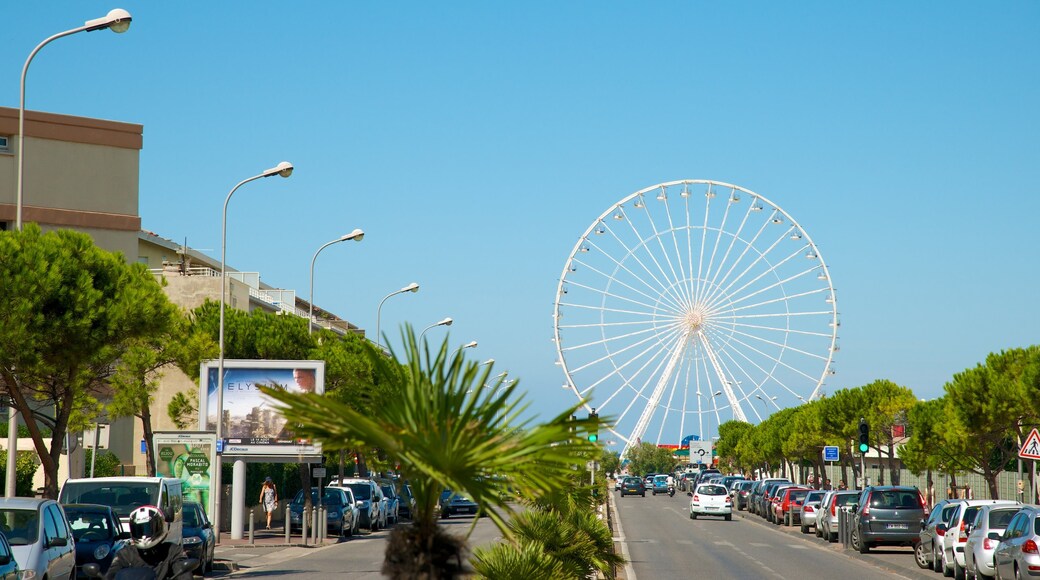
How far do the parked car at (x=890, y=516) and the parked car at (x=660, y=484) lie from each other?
71197mm

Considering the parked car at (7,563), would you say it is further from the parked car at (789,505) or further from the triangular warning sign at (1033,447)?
the parked car at (789,505)

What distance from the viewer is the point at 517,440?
22.2 feet

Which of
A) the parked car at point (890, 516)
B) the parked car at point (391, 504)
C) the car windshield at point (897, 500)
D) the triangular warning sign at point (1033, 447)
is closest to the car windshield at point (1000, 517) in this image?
the triangular warning sign at point (1033, 447)

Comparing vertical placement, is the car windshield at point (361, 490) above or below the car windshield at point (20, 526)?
below

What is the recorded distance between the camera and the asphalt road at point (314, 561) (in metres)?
25.5

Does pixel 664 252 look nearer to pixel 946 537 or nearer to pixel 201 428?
pixel 201 428

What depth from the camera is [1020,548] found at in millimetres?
20281

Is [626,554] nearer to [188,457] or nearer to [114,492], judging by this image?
[188,457]

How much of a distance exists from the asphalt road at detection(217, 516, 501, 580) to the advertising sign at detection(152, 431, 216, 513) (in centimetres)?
188

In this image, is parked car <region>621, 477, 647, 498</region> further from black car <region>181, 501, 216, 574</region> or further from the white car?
black car <region>181, 501, 216, 574</region>

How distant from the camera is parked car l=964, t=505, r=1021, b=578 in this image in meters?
22.9

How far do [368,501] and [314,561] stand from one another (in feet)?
53.6

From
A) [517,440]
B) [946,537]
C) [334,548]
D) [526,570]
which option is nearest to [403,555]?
[517,440]

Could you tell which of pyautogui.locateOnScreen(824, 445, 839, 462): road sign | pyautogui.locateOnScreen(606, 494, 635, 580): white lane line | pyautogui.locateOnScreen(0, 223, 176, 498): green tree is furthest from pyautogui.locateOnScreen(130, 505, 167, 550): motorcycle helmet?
pyautogui.locateOnScreen(824, 445, 839, 462): road sign
